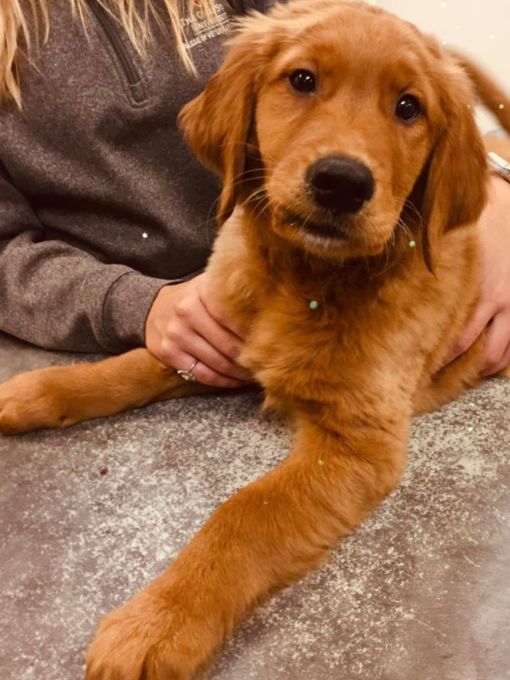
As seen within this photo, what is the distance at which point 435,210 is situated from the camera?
133 centimetres

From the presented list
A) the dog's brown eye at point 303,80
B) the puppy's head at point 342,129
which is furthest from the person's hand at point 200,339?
the dog's brown eye at point 303,80

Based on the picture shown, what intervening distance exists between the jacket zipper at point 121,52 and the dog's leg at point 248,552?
0.89m

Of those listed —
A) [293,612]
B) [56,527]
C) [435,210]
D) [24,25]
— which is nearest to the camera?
[293,612]

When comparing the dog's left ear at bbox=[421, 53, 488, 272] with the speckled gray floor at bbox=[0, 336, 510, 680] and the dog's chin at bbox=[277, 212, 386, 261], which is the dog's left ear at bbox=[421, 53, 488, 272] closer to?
the dog's chin at bbox=[277, 212, 386, 261]

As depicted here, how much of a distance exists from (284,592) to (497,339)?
0.75 meters

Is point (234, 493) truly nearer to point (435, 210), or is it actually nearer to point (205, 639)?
point (205, 639)

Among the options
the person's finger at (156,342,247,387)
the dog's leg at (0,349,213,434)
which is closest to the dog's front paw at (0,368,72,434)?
the dog's leg at (0,349,213,434)

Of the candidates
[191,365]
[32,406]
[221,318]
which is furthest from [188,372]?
[32,406]

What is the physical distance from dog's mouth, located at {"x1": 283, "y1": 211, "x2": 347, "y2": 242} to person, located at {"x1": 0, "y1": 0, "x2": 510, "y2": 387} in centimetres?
41

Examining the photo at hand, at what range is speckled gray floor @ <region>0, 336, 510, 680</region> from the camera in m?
1.02

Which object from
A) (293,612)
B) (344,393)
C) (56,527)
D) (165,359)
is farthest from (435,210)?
(56,527)

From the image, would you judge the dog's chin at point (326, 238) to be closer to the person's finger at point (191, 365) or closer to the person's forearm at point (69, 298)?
the person's finger at point (191, 365)

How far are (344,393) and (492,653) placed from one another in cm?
49

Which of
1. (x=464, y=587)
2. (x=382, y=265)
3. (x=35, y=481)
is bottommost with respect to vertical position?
(x=35, y=481)
